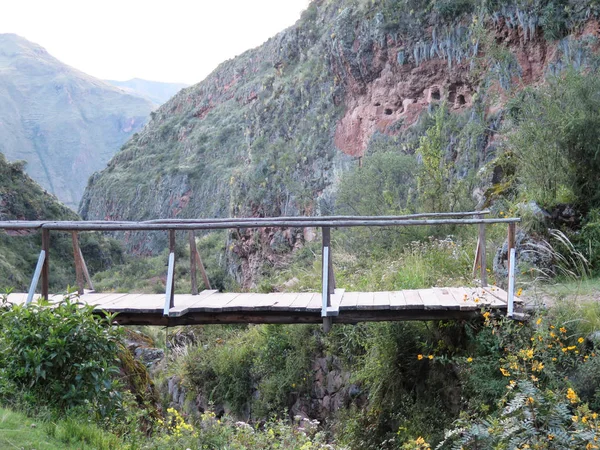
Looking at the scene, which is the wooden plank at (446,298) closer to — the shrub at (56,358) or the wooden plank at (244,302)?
the wooden plank at (244,302)

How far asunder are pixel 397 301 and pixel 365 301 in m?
0.31

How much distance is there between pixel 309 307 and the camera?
5.14 metres

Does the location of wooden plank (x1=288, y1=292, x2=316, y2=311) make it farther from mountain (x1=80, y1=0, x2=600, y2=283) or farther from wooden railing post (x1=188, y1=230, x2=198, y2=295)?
mountain (x1=80, y1=0, x2=600, y2=283)

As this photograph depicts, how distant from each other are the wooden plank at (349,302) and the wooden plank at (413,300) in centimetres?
50

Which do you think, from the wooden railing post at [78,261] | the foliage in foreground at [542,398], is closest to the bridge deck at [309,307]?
the wooden railing post at [78,261]

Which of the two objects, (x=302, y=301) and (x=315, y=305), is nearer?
(x=315, y=305)

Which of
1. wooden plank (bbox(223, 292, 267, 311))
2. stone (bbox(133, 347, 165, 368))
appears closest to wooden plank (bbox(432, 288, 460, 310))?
wooden plank (bbox(223, 292, 267, 311))

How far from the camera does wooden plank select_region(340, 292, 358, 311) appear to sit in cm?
511

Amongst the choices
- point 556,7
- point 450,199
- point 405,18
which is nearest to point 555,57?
point 556,7

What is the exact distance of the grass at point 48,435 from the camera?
3238mm

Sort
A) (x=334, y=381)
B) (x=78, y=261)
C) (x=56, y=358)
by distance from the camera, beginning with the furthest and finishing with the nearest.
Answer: (x=334, y=381)
(x=78, y=261)
(x=56, y=358)

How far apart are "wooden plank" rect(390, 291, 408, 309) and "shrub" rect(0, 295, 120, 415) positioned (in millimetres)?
2499

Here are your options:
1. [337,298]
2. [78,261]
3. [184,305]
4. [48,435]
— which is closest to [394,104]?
[337,298]

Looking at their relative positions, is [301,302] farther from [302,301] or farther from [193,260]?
[193,260]
